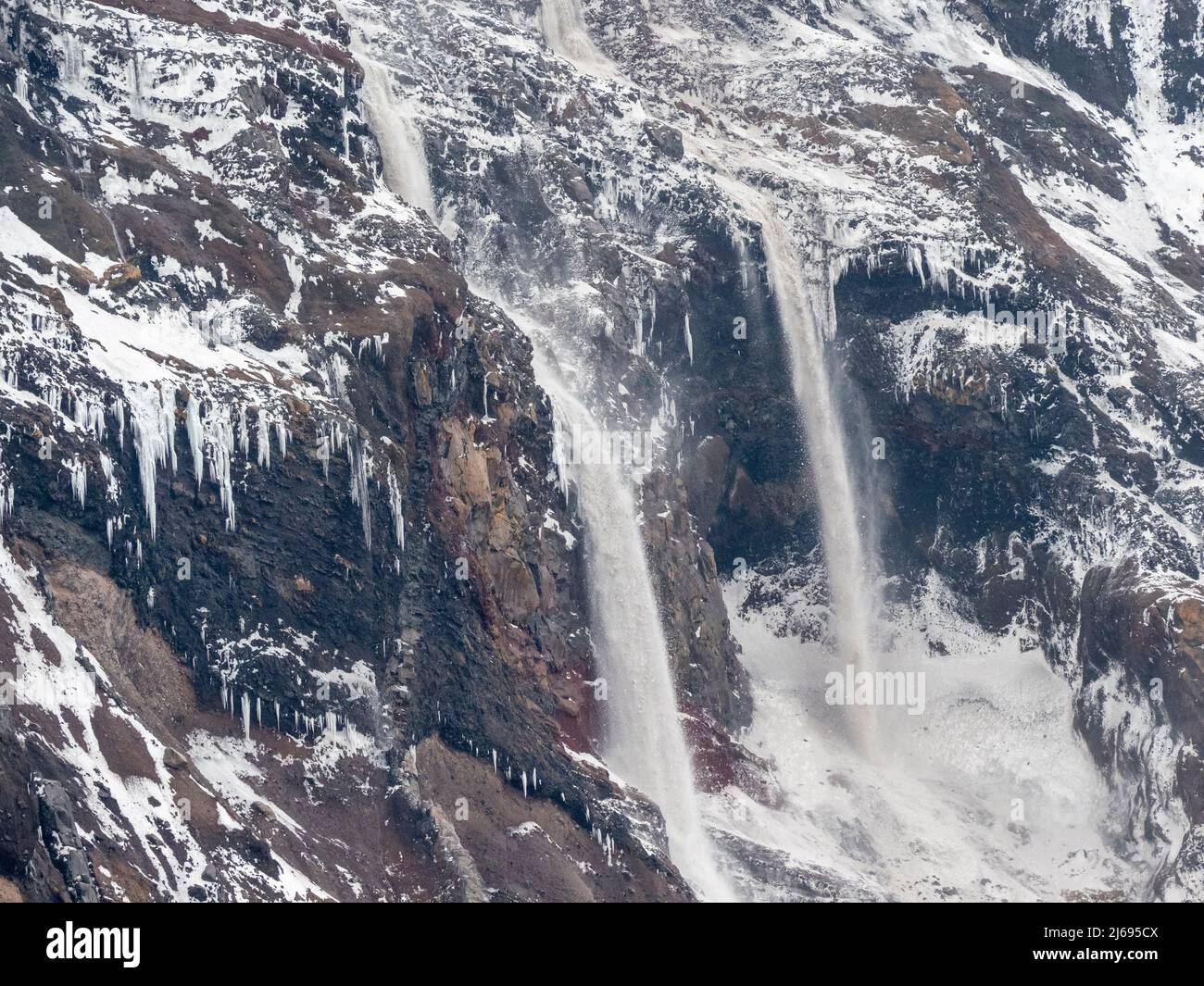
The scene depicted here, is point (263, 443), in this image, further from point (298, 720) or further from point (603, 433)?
point (603, 433)

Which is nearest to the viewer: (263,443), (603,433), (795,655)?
(263,443)

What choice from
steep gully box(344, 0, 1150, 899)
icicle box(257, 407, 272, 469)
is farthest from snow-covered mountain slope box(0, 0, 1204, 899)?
steep gully box(344, 0, 1150, 899)

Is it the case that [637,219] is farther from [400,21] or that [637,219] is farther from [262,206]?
[262,206]

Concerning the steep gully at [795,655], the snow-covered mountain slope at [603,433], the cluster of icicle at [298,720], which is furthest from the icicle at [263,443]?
the steep gully at [795,655]

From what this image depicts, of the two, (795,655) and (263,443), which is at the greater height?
(263,443)

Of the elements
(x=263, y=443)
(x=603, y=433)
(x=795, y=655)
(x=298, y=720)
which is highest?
(x=603, y=433)

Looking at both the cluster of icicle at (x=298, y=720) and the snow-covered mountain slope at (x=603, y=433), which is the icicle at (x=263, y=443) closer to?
the snow-covered mountain slope at (x=603, y=433)

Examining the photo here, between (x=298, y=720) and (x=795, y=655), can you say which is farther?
(x=795, y=655)

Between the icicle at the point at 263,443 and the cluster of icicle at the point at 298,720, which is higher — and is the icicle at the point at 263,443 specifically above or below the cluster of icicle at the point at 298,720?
above

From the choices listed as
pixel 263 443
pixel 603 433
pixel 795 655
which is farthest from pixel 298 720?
pixel 795 655
